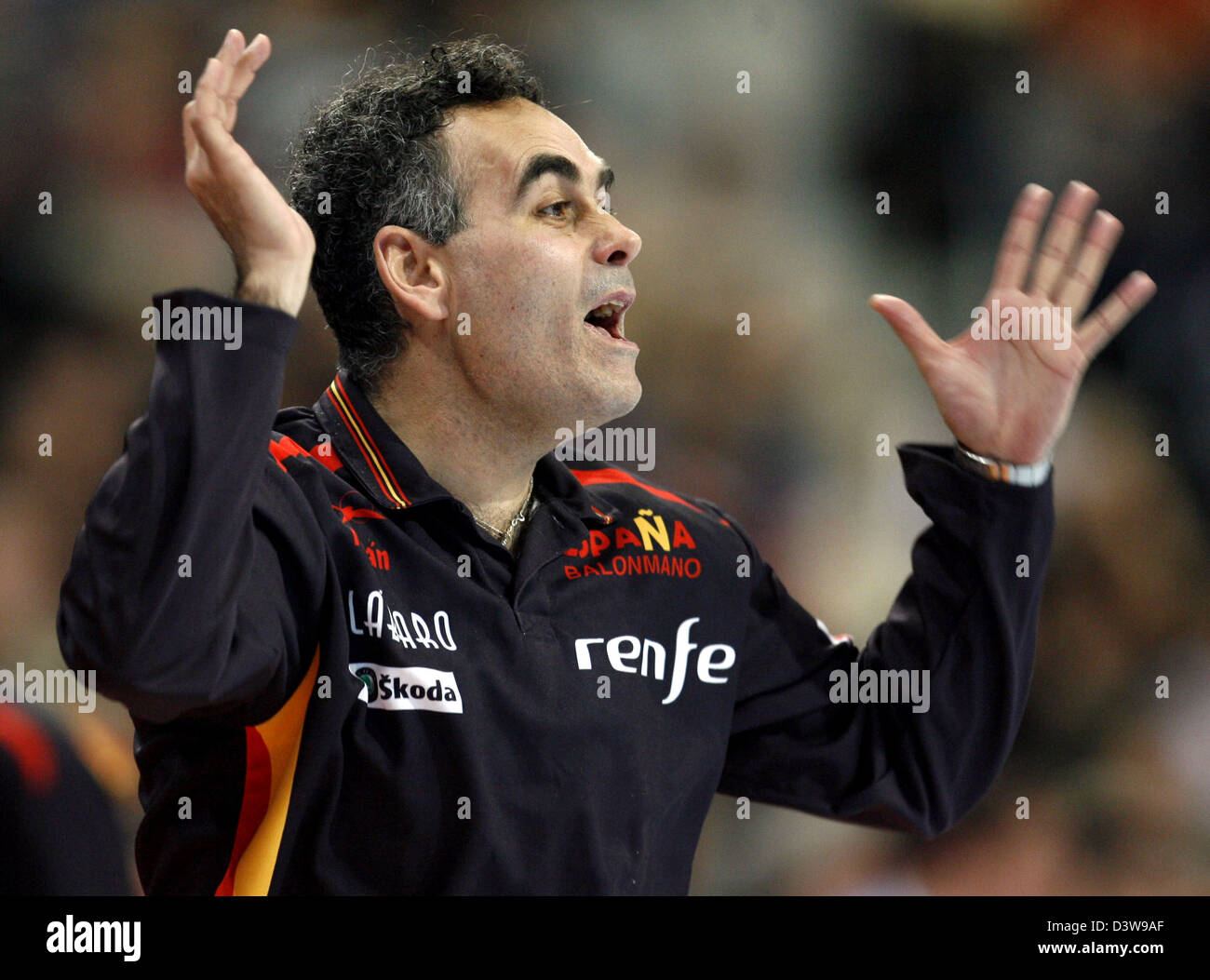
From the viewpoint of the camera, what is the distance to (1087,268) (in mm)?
2004

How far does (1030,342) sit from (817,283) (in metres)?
1.99

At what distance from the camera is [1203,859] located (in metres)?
3.47

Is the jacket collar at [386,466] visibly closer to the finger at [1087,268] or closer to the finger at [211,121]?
the finger at [211,121]

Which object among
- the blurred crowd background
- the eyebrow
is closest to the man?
the eyebrow

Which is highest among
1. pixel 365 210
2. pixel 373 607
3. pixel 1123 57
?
pixel 1123 57

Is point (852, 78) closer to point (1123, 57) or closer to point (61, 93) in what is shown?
point (1123, 57)

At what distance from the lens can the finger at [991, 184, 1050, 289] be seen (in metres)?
2.00

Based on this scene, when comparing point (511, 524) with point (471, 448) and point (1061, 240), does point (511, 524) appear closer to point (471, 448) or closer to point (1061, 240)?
point (471, 448)

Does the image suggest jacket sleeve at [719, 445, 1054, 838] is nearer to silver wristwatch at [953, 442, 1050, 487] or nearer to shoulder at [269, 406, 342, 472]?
silver wristwatch at [953, 442, 1050, 487]

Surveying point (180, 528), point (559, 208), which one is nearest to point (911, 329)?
point (559, 208)

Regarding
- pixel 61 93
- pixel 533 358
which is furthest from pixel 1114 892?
pixel 61 93

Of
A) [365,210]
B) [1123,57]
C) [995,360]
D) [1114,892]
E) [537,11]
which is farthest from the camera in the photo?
[1123,57]

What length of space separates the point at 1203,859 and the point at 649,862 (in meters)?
2.20

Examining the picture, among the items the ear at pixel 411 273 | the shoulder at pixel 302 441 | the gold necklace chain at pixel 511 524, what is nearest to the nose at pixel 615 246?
the ear at pixel 411 273
